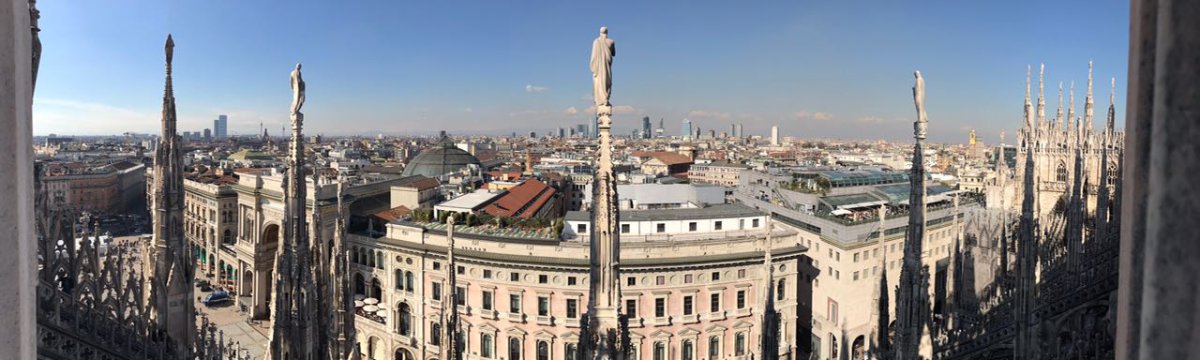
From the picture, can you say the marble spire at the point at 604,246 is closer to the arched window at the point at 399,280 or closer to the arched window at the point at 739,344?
the arched window at the point at 739,344

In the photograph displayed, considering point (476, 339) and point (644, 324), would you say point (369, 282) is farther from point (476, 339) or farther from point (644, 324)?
point (644, 324)

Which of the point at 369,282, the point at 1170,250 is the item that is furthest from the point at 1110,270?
the point at 369,282

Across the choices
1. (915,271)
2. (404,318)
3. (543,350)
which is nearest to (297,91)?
(915,271)

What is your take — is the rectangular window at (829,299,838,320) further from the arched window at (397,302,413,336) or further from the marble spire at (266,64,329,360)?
the marble spire at (266,64,329,360)

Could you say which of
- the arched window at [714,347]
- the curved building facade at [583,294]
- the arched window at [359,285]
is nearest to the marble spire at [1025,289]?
the curved building facade at [583,294]

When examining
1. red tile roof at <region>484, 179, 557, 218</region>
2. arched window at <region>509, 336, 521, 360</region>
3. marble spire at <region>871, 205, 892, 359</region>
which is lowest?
arched window at <region>509, 336, 521, 360</region>

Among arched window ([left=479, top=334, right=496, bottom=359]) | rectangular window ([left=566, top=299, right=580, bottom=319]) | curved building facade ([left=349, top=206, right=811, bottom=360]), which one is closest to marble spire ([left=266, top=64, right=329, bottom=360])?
curved building facade ([left=349, top=206, right=811, bottom=360])
